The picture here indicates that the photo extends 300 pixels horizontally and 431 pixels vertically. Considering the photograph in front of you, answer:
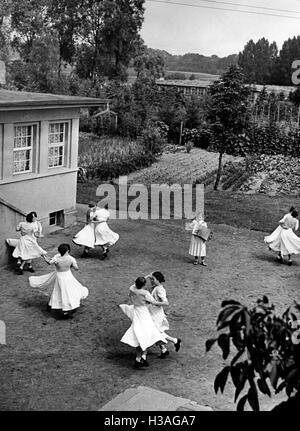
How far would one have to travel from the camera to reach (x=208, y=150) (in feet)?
127

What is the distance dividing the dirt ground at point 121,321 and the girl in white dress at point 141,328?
348 millimetres

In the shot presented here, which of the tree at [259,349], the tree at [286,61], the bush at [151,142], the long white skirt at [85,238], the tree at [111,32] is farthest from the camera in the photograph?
the tree at [286,61]

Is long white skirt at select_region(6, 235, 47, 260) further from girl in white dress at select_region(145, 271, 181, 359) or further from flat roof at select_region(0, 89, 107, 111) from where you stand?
girl in white dress at select_region(145, 271, 181, 359)

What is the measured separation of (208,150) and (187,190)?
12.8 metres

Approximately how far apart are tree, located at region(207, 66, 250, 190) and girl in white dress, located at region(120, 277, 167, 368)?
1527cm

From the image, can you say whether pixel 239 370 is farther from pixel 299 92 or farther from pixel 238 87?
pixel 299 92

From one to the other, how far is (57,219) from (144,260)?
4.09 metres

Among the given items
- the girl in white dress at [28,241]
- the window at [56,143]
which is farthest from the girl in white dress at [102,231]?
the window at [56,143]

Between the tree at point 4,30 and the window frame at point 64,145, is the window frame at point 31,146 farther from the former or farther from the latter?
the tree at point 4,30

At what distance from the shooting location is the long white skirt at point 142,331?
1032 centimetres

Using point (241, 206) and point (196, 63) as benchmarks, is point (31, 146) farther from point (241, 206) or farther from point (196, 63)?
point (196, 63)

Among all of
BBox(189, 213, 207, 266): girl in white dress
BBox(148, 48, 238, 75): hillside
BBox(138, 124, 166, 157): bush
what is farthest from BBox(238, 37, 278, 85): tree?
BBox(189, 213, 207, 266): girl in white dress

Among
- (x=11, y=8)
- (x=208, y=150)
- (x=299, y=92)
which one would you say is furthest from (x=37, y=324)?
(x=299, y=92)

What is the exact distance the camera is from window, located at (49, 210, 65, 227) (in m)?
19.8
